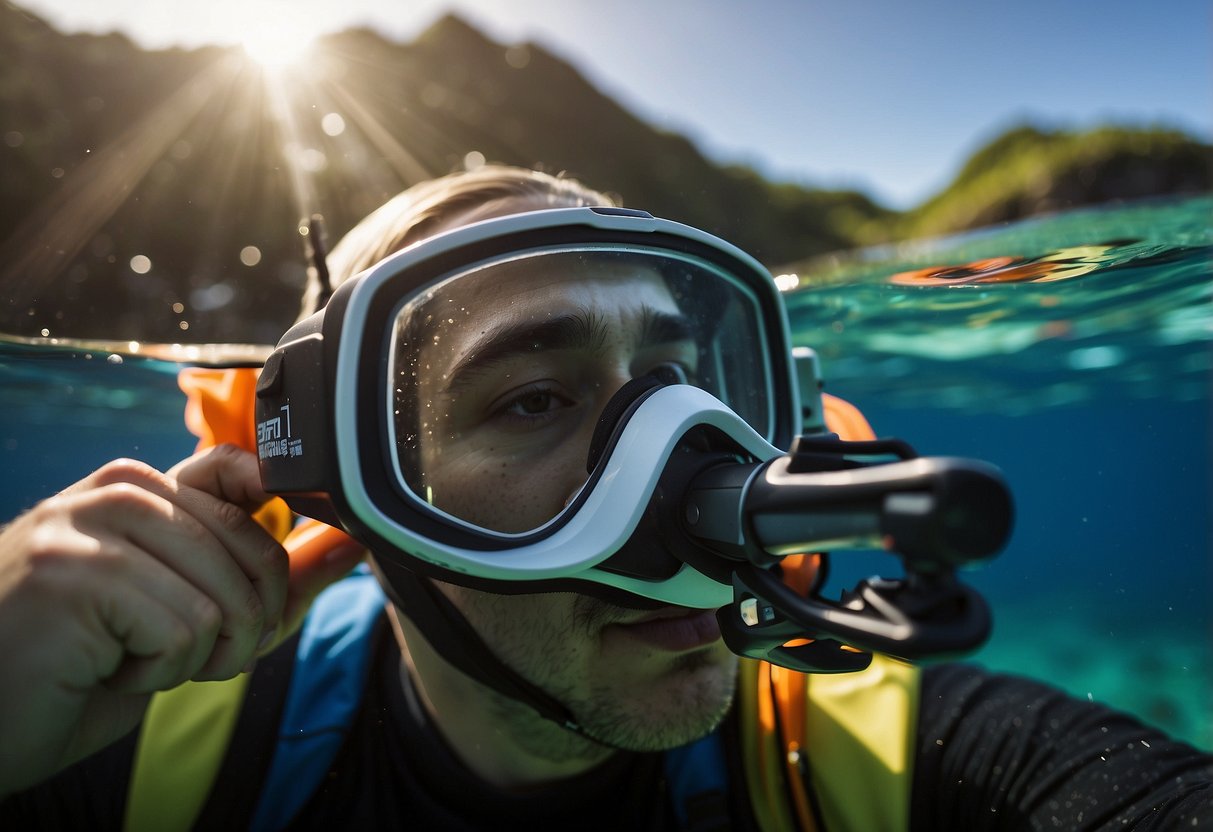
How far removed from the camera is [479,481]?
1616 mm

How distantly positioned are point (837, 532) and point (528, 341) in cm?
100

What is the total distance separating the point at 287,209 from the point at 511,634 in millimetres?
1753

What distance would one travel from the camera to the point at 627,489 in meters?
1.25

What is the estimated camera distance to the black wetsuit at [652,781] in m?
1.83

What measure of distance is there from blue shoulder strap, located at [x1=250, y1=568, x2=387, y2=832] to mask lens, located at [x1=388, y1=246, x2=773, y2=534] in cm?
113

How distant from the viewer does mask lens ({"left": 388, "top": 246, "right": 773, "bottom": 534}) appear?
1.54 metres

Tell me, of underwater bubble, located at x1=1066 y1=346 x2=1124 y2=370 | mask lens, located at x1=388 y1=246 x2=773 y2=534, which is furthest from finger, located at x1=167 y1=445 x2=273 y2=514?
underwater bubble, located at x1=1066 y1=346 x2=1124 y2=370

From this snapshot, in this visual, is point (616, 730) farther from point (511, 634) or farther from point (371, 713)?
point (371, 713)

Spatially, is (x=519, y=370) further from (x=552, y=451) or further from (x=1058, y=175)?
(x=1058, y=175)

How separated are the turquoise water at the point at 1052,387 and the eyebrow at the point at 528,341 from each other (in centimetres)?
80

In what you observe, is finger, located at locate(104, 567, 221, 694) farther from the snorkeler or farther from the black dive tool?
the black dive tool

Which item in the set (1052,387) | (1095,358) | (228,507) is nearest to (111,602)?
(228,507)

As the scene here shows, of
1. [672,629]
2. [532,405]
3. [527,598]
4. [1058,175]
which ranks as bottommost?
[672,629]

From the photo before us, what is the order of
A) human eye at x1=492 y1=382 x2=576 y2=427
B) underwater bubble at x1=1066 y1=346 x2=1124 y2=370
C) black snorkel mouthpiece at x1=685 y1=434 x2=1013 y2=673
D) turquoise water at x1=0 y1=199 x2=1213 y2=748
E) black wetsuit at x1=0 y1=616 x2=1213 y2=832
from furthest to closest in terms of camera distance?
underwater bubble at x1=1066 y1=346 x2=1124 y2=370 < turquoise water at x1=0 y1=199 x2=1213 y2=748 < black wetsuit at x1=0 y1=616 x2=1213 y2=832 < human eye at x1=492 y1=382 x2=576 y2=427 < black snorkel mouthpiece at x1=685 y1=434 x2=1013 y2=673
